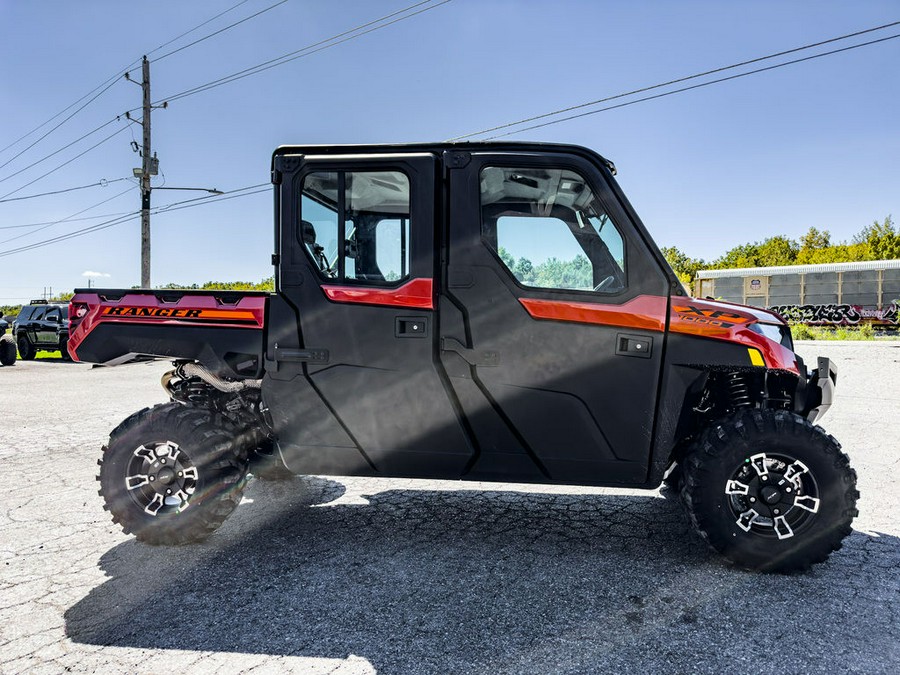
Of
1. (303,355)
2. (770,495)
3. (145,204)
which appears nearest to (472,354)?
(303,355)

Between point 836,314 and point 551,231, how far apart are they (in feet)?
87.9

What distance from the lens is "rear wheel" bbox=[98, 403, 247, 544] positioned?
3.31 metres

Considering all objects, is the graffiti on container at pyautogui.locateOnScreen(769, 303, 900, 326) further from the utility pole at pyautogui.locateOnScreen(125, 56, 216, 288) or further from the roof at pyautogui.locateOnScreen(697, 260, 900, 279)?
the utility pole at pyautogui.locateOnScreen(125, 56, 216, 288)

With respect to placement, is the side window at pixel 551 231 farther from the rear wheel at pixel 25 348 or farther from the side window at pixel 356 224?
the rear wheel at pixel 25 348

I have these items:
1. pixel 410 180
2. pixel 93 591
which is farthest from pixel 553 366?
pixel 93 591

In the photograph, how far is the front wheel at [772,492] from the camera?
2.99m

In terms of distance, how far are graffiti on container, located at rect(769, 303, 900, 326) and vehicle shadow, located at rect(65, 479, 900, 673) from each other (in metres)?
23.4

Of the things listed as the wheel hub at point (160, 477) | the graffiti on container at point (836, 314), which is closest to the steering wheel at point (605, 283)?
the wheel hub at point (160, 477)

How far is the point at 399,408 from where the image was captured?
129 inches

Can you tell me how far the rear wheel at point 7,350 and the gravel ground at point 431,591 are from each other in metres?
15.3

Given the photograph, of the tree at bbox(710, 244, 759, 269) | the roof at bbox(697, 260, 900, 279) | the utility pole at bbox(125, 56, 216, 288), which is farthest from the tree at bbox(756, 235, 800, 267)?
the utility pole at bbox(125, 56, 216, 288)

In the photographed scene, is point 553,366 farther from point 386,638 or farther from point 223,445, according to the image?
point 223,445

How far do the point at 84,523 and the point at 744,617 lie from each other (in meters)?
4.02

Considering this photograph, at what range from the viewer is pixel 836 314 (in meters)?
24.5
